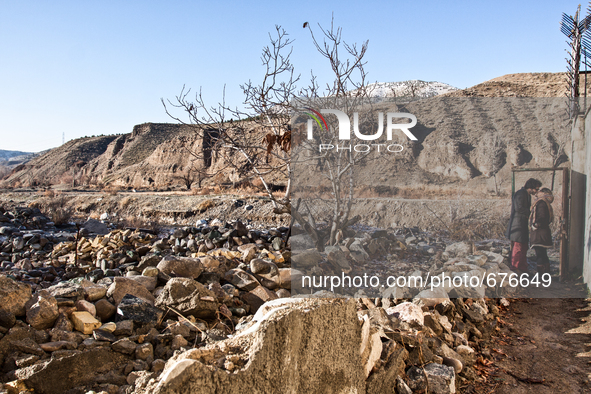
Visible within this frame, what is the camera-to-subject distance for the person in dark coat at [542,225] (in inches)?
197

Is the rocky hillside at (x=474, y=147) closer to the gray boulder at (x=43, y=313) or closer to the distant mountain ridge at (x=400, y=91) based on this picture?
the distant mountain ridge at (x=400, y=91)

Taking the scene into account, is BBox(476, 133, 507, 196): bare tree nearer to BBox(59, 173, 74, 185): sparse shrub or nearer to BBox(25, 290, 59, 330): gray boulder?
BBox(25, 290, 59, 330): gray boulder

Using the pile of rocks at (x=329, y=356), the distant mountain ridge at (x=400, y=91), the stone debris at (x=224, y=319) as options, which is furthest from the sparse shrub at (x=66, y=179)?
the pile of rocks at (x=329, y=356)

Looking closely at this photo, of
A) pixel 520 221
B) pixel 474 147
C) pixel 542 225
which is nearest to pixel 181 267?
pixel 474 147

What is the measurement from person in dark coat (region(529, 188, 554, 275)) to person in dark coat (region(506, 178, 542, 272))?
10 centimetres

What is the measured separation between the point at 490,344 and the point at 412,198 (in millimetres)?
1879

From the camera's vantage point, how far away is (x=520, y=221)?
193 inches

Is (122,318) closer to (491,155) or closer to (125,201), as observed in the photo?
(491,155)

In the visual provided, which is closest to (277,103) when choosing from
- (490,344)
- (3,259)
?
(490,344)

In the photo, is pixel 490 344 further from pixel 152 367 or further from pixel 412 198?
pixel 152 367

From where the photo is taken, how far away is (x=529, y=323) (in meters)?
4.84

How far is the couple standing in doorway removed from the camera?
4.89 m

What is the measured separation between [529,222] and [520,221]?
0.56 ft

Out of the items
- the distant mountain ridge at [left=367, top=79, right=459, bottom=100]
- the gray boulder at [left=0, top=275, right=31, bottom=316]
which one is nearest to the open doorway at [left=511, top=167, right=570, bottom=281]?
the distant mountain ridge at [left=367, top=79, right=459, bottom=100]
